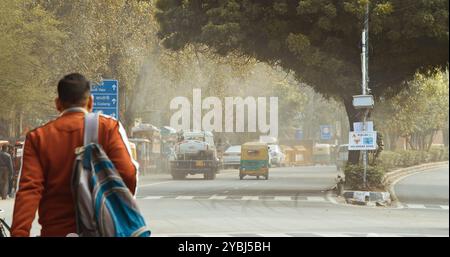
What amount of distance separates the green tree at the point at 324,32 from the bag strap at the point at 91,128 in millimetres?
22746

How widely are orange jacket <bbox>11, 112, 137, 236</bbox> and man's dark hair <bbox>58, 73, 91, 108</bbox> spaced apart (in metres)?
0.13

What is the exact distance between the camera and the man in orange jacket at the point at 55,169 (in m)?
4.90

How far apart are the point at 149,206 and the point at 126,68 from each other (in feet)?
64.1

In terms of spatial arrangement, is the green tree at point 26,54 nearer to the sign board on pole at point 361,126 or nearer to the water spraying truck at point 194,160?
the water spraying truck at point 194,160

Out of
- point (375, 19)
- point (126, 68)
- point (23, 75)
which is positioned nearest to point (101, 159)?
point (375, 19)

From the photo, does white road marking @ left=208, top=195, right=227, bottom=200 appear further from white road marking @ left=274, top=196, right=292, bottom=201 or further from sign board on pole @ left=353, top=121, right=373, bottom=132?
sign board on pole @ left=353, top=121, right=373, bottom=132

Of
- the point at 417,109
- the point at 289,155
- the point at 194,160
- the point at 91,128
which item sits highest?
the point at 417,109

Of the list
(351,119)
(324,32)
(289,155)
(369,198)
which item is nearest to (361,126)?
(369,198)

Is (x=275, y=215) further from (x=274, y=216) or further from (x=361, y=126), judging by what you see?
(x=361, y=126)

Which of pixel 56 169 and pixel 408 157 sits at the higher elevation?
pixel 408 157

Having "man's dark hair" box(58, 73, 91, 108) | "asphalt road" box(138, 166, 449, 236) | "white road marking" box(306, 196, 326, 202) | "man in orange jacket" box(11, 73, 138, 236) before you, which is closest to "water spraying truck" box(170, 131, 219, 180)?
"asphalt road" box(138, 166, 449, 236)

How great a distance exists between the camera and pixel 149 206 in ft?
82.5

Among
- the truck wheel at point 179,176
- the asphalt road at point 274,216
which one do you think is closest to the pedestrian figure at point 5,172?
the asphalt road at point 274,216

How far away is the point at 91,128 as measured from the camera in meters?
5.01
